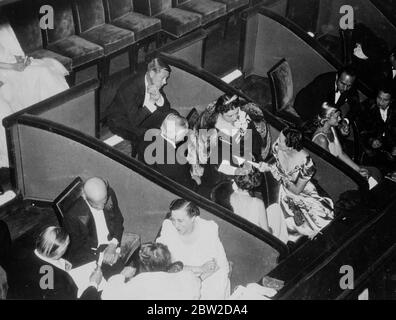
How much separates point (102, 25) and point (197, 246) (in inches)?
134

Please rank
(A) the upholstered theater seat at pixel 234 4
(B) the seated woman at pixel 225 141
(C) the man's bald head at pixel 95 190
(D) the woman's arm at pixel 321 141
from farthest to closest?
1. (A) the upholstered theater seat at pixel 234 4
2. (D) the woman's arm at pixel 321 141
3. (B) the seated woman at pixel 225 141
4. (C) the man's bald head at pixel 95 190

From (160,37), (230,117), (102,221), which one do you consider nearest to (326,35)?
(160,37)

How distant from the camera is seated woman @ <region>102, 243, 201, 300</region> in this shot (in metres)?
2.85

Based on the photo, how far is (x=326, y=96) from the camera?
5137 millimetres

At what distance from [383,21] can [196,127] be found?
3.66 meters

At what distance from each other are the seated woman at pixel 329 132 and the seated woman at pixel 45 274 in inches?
88.3

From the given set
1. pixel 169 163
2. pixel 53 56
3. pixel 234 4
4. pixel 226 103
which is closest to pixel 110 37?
pixel 53 56

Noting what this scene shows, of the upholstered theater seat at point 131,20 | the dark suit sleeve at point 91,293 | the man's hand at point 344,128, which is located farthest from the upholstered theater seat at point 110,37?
the dark suit sleeve at point 91,293

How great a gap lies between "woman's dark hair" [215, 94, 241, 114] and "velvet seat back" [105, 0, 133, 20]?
7.71ft

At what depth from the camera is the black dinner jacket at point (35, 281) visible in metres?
2.99

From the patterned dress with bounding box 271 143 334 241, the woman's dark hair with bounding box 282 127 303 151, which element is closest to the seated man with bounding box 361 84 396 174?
the patterned dress with bounding box 271 143 334 241

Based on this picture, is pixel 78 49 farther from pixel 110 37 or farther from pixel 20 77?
pixel 20 77

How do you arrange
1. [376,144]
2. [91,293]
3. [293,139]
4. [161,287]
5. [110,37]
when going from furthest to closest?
→ [110,37], [376,144], [293,139], [91,293], [161,287]

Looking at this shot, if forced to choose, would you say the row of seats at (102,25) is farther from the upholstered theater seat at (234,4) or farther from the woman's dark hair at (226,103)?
the woman's dark hair at (226,103)
